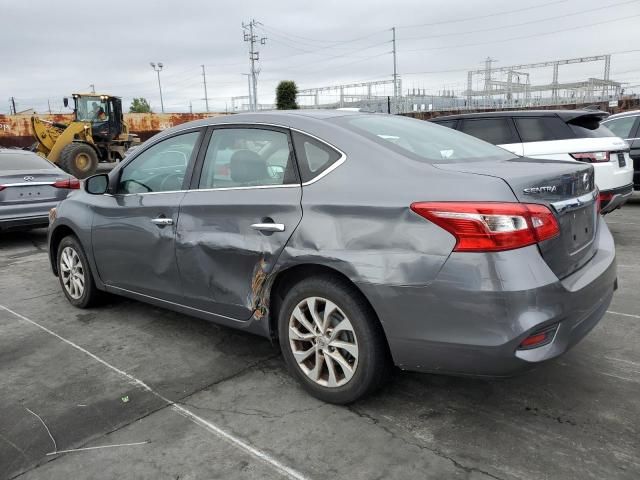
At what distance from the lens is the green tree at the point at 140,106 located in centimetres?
8913

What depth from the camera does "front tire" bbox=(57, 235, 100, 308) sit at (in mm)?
4645

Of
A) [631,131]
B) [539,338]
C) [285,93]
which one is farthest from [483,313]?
[285,93]

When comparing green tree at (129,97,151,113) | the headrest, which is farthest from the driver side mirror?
green tree at (129,97,151,113)

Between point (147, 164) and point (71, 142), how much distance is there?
51.8ft

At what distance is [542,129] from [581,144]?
20.7 inches

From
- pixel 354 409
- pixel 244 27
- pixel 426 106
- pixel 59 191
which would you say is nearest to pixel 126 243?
pixel 354 409

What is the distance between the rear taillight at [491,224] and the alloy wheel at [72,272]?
345 centimetres

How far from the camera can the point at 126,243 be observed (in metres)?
4.05

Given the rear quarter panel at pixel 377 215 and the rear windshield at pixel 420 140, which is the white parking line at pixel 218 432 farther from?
the rear windshield at pixel 420 140

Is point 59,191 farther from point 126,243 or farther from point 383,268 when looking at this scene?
point 383,268

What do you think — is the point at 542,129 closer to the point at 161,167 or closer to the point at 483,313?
the point at 161,167

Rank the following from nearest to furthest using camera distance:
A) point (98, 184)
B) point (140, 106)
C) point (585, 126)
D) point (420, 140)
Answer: point (420, 140), point (98, 184), point (585, 126), point (140, 106)

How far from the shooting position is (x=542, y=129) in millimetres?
7070

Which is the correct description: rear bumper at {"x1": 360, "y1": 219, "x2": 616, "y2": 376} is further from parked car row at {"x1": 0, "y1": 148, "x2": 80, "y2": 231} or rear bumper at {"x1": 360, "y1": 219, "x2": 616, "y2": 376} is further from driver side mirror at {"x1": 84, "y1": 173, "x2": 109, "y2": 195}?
parked car row at {"x1": 0, "y1": 148, "x2": 80, "y2": 231}
